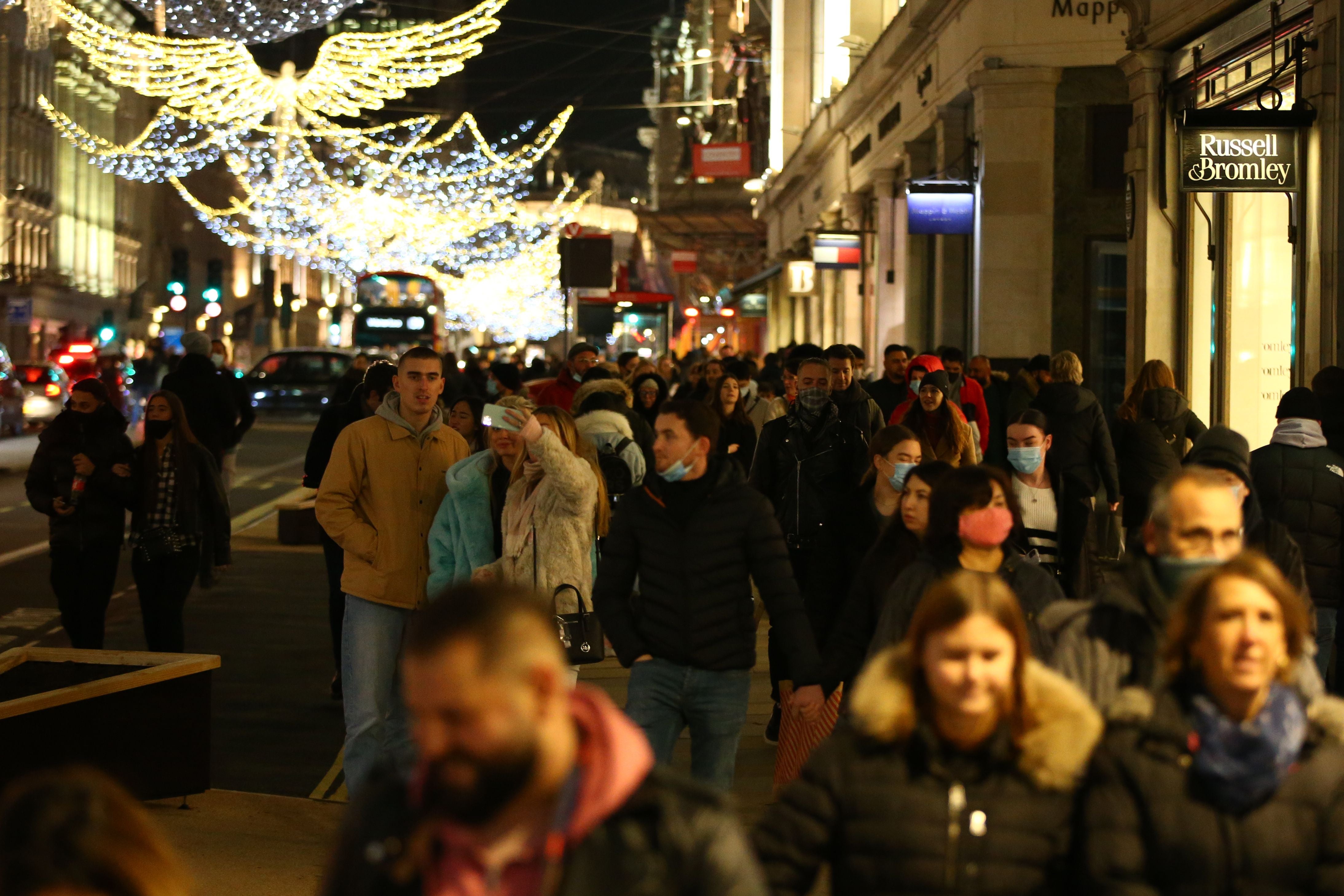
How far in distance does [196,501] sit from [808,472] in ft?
11.3

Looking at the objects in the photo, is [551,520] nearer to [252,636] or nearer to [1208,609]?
[1208,609]

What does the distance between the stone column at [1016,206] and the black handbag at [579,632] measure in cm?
1585

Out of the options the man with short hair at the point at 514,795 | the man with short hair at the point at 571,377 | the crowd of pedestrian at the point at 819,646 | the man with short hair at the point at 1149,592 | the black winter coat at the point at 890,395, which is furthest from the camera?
the man with short hair at the point at 571,377

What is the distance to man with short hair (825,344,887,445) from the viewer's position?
905 centimetres

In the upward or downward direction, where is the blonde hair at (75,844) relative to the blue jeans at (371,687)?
upward

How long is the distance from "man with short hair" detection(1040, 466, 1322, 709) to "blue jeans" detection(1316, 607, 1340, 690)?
4370 mm

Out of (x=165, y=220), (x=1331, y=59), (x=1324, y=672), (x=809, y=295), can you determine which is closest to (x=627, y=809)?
(x=1324, y=672)

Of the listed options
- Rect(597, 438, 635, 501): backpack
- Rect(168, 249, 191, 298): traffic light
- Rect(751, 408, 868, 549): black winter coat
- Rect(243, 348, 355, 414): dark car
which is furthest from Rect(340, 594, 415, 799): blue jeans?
Rect(243, 348, 355, 414): dark car

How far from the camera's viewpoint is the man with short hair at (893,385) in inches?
526

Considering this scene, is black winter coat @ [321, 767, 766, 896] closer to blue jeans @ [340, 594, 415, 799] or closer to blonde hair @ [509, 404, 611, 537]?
blonde hair @ [509, 404, 611, 537]

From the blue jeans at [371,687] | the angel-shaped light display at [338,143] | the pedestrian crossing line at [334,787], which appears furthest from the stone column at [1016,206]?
the blue jeans at [371,687]

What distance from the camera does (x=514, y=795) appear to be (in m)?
2.36

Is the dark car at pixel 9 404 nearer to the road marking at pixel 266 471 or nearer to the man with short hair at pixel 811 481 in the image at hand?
the road marking at pixel 266 471

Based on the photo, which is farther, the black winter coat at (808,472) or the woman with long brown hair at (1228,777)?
the black winter coat at (808,472)
